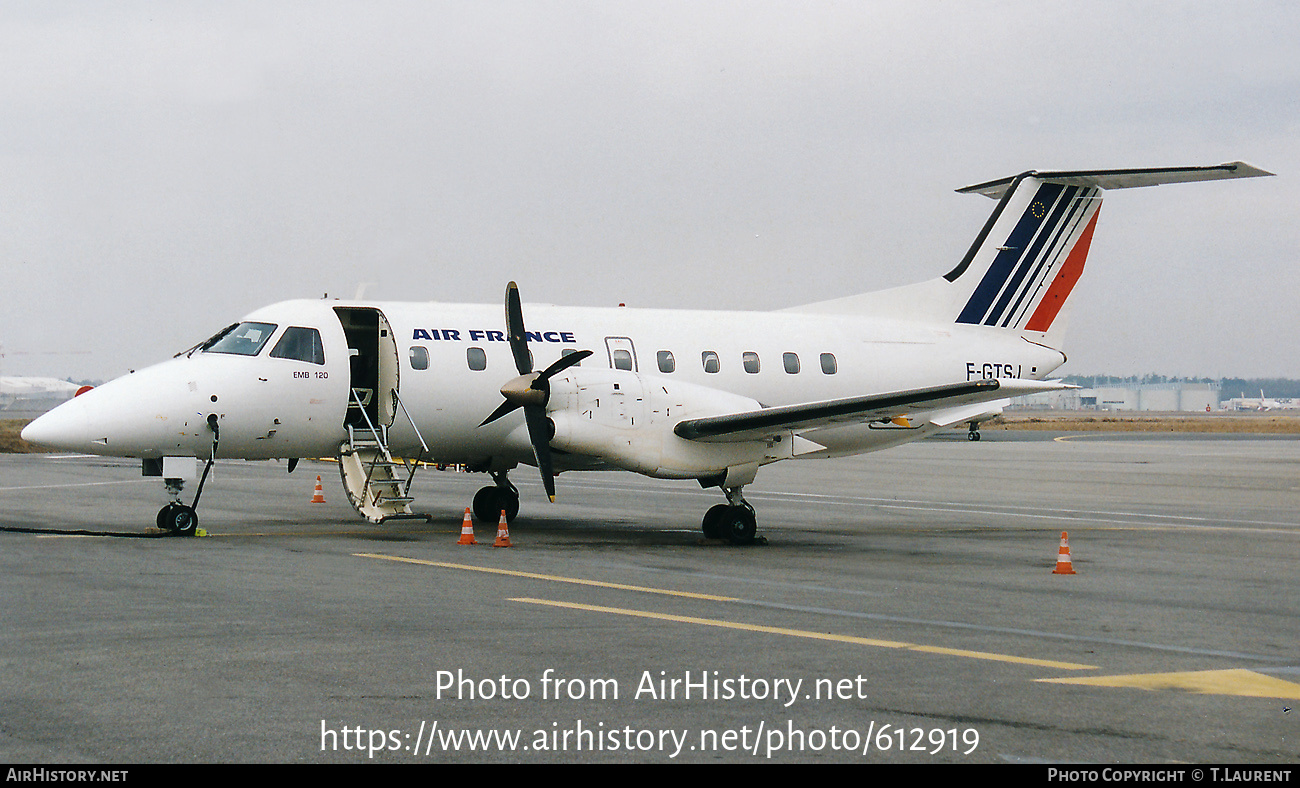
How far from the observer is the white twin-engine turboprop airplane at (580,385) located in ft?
53.9

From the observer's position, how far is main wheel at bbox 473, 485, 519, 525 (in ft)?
65.8

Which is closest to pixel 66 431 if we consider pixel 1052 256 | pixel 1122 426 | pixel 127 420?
pixel 127 420

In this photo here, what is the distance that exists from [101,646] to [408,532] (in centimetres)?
925

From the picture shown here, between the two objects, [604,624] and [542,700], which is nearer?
[542,700]

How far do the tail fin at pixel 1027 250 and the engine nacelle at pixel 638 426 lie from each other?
7.13 metres

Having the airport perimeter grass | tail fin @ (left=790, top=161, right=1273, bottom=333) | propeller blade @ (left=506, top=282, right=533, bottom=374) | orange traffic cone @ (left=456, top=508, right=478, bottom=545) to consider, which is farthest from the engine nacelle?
the airport perimeter grass

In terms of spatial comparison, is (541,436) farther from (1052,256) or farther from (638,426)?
(1052,256)

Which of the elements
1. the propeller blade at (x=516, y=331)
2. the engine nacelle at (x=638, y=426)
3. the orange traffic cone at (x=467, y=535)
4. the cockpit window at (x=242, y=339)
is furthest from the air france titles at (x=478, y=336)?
the orange traffic cone at (x=467, y=535)

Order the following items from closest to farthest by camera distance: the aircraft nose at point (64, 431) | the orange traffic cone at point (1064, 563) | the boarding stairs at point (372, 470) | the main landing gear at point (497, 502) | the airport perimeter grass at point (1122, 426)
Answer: the orange traffic cone at point (1064, 563)
the aircraft nose at point (64, 431)
the boarding stairs at point (372, 470)
the main landing gear at point (497, 502)
the airport perimeter grass at point (1122, 426)

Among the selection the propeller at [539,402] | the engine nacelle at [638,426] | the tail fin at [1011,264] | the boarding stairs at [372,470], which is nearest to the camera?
the propeller at [539,402]

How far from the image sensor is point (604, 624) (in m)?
9.91

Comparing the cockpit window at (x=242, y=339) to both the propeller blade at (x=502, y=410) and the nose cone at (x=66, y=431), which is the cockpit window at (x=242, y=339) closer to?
the nose cone at (x=66, y=431)
